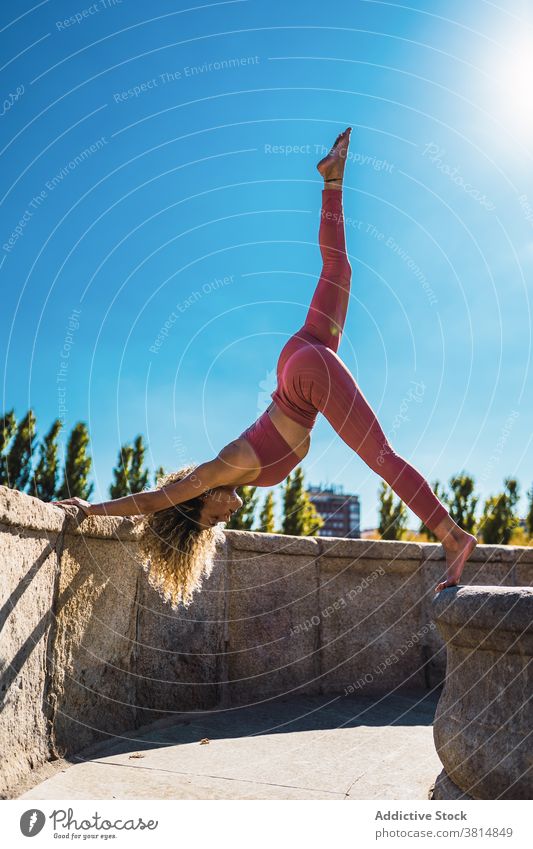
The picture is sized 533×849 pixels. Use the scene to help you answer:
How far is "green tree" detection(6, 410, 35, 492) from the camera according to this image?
12.4 meters

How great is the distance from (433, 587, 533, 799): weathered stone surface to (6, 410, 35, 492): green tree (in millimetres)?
11488

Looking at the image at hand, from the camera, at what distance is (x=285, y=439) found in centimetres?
350

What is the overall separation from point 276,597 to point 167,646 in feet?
3.35

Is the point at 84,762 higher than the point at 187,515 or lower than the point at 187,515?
lower

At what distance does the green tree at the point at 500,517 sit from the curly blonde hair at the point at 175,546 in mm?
11344

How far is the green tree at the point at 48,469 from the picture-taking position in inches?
476

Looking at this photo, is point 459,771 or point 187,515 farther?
point 187,515

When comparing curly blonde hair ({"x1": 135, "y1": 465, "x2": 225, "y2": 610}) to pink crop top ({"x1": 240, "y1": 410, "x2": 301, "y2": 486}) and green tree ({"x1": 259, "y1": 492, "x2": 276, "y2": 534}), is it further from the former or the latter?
green tree ({"x1": 259, "y1": 492, "x2": 276, "y2": 534})

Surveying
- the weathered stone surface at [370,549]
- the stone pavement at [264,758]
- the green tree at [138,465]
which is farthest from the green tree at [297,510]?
the stone pavement at [264,758]

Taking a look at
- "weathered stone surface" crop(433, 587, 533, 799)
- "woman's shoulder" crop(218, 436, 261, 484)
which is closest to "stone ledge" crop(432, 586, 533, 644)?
"weathered stone surface" crop(433, 587, 533, 799)

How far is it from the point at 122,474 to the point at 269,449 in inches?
435

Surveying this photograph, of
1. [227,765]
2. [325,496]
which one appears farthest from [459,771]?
[325,496]

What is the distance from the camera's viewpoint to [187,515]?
11.6 feet
